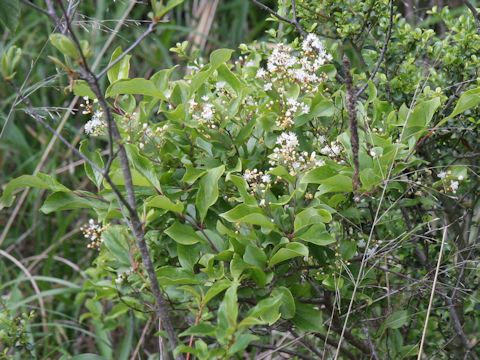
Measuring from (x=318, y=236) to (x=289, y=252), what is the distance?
0.07m

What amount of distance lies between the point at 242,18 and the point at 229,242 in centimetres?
266

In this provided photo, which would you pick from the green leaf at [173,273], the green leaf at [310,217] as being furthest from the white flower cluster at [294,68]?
the green leaf at [173,273]

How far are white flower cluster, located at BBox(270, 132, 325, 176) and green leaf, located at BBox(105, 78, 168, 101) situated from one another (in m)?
0.29

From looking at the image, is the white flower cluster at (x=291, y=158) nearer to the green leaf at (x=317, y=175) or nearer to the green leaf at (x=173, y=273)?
the green leaf at (x=317, y=175)

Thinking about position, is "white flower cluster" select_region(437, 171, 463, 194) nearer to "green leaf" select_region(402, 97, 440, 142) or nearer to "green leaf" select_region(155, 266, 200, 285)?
"green leaf" select_region(402, 97, 440, 142)

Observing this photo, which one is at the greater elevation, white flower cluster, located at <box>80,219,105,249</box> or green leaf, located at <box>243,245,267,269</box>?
green leaf, located at <box>243,245,267,269</box>

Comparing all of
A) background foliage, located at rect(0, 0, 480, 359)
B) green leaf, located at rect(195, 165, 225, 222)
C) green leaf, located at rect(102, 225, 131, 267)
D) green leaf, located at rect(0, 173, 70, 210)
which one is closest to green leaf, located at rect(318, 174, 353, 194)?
background foliage, located at rect(0, 0, 480, 359)

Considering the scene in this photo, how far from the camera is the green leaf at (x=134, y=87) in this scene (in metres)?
1.69

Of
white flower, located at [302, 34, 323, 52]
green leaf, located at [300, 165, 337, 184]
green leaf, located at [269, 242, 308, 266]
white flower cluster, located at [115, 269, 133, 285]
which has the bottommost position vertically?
white flower cluster, located at [115, 269, 133, 285]

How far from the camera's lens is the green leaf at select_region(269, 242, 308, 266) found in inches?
63.4

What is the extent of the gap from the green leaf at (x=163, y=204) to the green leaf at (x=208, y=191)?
5 centimetres

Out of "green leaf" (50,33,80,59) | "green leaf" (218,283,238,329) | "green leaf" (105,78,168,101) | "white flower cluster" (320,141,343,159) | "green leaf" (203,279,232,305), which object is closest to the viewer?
"green leaf" (50,33,80,59)

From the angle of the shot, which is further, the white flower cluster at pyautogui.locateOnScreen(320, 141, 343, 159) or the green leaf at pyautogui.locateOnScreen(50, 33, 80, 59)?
the white flower cluster at pyautogui.locateOnScreen(320, 141, 343, 159)

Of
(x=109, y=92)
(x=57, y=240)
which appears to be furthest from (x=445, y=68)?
(x=57, y=240)
